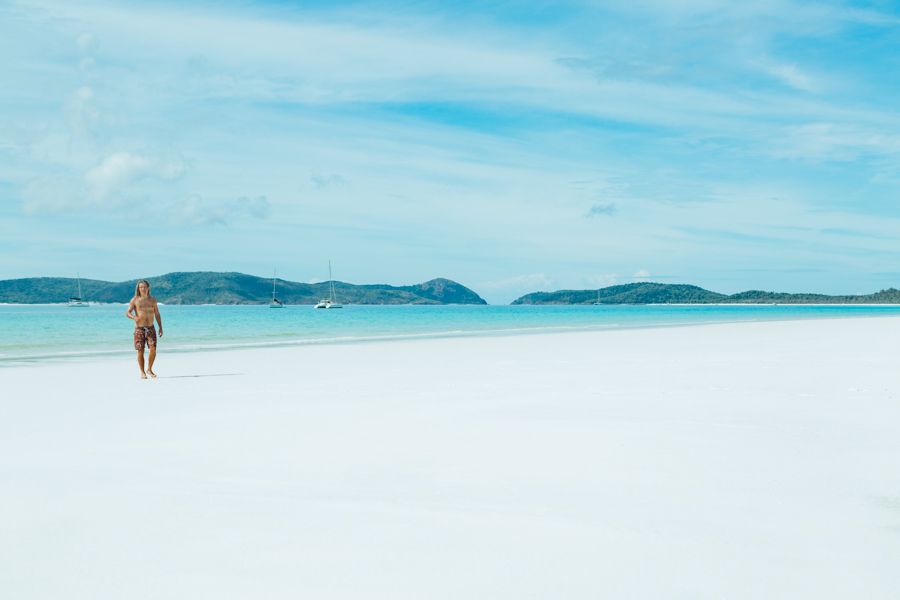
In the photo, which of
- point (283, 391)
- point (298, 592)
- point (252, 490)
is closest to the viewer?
point (298, 592)

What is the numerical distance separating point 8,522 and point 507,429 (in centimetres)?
490

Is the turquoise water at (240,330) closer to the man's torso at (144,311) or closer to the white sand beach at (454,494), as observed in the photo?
the man's torso at (144,311)

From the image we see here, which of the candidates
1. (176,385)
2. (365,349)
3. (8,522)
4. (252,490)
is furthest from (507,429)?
(365,349)

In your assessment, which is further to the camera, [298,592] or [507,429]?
[507,429]

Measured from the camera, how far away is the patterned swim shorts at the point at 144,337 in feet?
48.6

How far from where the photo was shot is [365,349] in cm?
2398

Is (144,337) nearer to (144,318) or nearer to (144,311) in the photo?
(144,318)

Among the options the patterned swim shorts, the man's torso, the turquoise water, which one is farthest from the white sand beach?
the turquoise water

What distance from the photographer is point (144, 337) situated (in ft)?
49.0

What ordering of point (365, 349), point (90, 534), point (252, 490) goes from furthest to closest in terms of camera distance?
point (365, 349)
point (252, 490)
point (90, 534)

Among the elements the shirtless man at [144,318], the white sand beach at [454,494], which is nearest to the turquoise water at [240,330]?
the shirtless man at [144,318]

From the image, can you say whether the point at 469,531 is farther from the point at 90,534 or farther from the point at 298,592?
the point at 90,534

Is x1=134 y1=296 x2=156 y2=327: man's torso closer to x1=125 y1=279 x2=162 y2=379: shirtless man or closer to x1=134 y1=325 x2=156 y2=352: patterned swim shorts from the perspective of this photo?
x1=125 y1=279 x2=162 y2=379: shirtless man

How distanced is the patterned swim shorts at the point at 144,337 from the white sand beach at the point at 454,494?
3.03 metres
